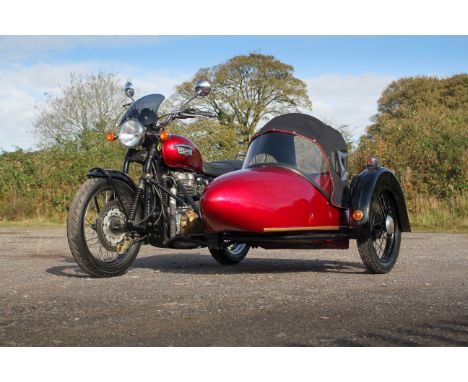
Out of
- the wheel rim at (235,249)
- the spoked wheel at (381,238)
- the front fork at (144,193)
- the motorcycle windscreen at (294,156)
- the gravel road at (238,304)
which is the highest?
the motorcycle windscreen at (294,156)

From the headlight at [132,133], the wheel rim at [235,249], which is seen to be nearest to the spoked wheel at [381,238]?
the wheel rim at [235,249]

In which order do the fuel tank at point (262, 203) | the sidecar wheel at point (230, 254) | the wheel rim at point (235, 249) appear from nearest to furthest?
the fuel tank at point (262, 203)
the sidecar wheel at point (230, 254)
the wheel rim at point (235, 249)

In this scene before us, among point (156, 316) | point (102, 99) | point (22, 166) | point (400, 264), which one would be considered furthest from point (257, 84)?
point (156, 316)

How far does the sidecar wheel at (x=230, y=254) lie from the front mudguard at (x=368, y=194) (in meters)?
1.99

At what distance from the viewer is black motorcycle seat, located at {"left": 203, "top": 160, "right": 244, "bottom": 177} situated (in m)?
8.37

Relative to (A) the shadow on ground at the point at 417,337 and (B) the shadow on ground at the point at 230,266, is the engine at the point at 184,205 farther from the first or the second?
(A) the shadow on ground at the point at 417,337

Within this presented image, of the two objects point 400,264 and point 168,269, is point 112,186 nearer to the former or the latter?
point 168,269

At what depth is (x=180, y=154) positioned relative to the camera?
7.86 metres

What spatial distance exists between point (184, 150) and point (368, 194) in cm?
218

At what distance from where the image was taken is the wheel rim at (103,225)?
23.5 feet

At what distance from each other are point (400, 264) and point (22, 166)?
54.5 ft

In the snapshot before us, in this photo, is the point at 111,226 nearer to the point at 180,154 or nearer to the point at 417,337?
the point at 180,154

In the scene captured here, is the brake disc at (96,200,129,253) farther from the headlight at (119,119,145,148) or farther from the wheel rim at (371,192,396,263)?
the wheel rim at (371,192,396,263)

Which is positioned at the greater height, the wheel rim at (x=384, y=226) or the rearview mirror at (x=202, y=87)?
the rearview mirror at (x=202, y=87)
